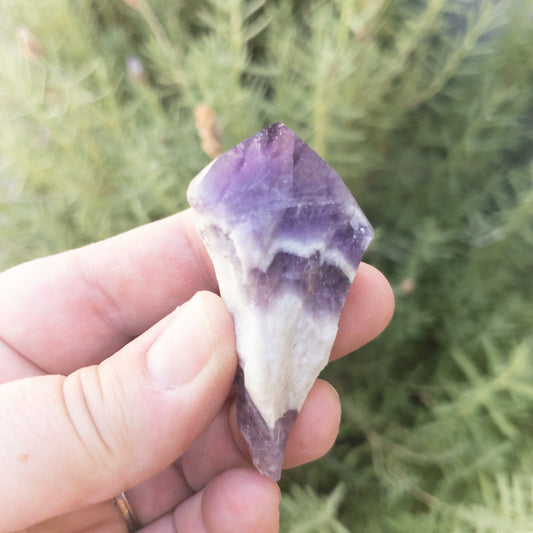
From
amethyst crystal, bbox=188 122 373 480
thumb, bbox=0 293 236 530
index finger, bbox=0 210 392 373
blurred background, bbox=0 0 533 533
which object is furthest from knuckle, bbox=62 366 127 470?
blurred background, bbox=0 0 533 533

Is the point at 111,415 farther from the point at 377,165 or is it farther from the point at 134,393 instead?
the point at 377,165

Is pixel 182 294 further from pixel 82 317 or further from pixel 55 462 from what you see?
pixel 55 462

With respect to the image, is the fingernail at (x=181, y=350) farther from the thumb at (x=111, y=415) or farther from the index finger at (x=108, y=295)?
the index finger at (x=108, y=295)

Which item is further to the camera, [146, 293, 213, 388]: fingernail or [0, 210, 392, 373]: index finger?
[0, 210, 392, 373]: index finger

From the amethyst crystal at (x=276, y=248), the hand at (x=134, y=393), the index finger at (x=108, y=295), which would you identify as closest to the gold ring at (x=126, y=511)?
the hand at (x=134, y=393)

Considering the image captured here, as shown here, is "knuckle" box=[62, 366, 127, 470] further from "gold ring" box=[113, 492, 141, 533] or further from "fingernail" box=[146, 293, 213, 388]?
"gold ring" box=[113, 492, 141, 533]

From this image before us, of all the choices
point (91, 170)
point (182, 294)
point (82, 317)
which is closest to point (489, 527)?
point (182, 294)
